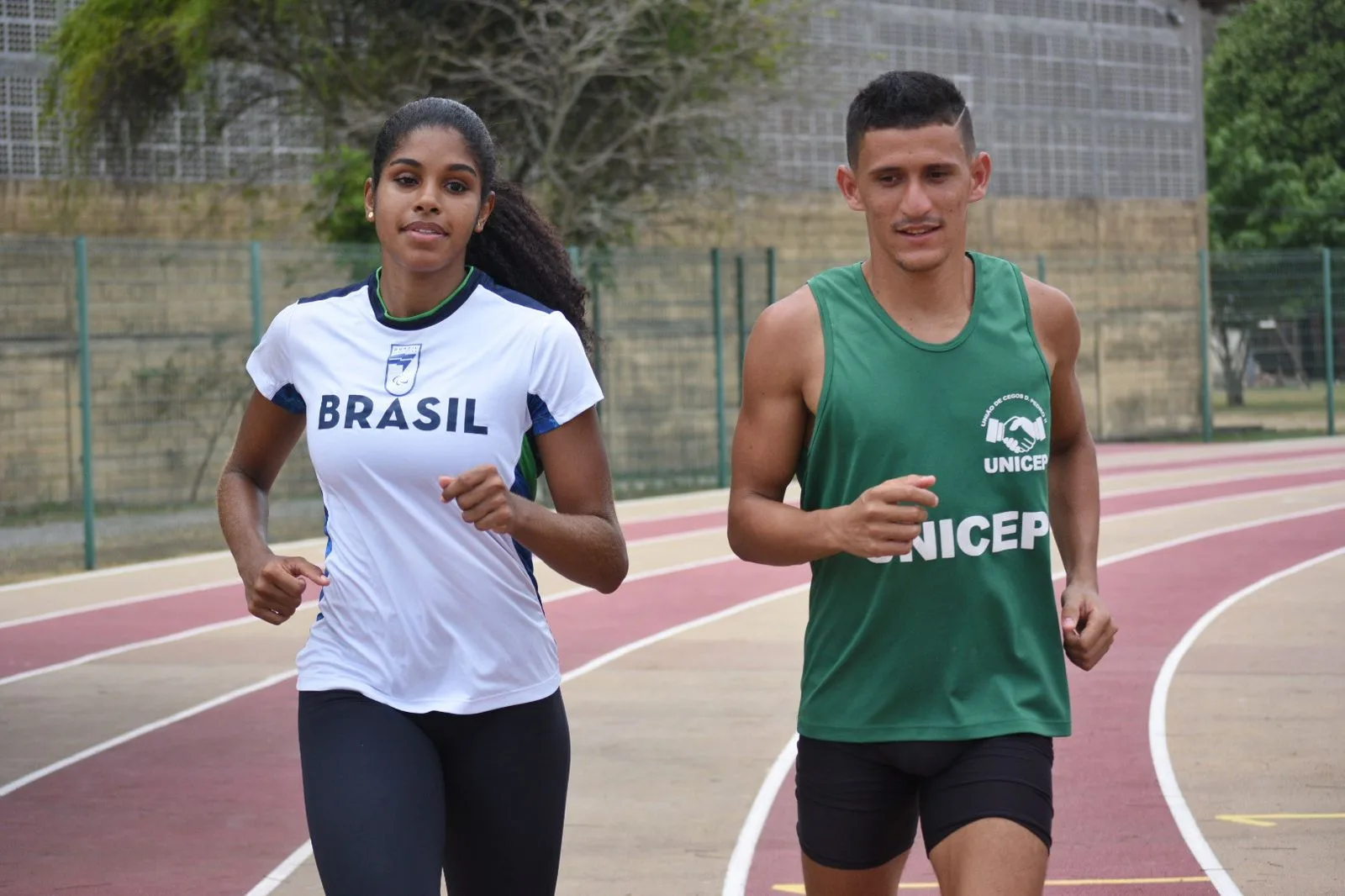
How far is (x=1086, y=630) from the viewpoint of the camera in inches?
149

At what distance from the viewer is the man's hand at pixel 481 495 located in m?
3.41

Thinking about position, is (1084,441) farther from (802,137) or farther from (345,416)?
(802,137)

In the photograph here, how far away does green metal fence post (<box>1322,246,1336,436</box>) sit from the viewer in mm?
28203

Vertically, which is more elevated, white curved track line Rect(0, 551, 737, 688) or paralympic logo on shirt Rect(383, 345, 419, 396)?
paralympic logo on shirt Rect(383, 345, 419, 396)

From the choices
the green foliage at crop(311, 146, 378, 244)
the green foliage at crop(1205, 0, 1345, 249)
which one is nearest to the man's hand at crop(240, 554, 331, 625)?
the green foliage at crop(311, 146, 378, 244)

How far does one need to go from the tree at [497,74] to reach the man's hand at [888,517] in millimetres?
17249

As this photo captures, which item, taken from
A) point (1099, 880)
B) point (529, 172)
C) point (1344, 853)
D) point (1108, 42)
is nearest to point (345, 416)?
point (1099, 880)

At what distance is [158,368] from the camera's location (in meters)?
16.7

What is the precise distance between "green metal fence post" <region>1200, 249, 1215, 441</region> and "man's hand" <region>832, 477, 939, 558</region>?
26.5 m

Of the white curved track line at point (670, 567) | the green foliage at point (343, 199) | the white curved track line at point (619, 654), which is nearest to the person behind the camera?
the white curved track line at point (619, 654)

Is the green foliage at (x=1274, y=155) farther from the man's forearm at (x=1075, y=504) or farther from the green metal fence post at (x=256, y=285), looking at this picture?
the man's forearm at (x=1075, y=504)

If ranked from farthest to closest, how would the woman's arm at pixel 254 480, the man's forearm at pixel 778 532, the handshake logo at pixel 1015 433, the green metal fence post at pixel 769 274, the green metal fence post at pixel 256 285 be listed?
1. the green metal fence post at pixel 769 274
2. the green metal fence post at pixel 256 285
3. the woman's arm at pixel 254 480
4. the handshake logo at pixel 1015 433
5. the man's forearm at pixel 778 532

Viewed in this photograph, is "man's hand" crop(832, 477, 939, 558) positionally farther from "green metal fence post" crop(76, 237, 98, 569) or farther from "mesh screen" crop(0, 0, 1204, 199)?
"mesh screen" crop(0, 0, 1204, 199)

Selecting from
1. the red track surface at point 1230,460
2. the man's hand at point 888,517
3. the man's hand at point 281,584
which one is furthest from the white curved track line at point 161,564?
the man's hand at point 888,517
